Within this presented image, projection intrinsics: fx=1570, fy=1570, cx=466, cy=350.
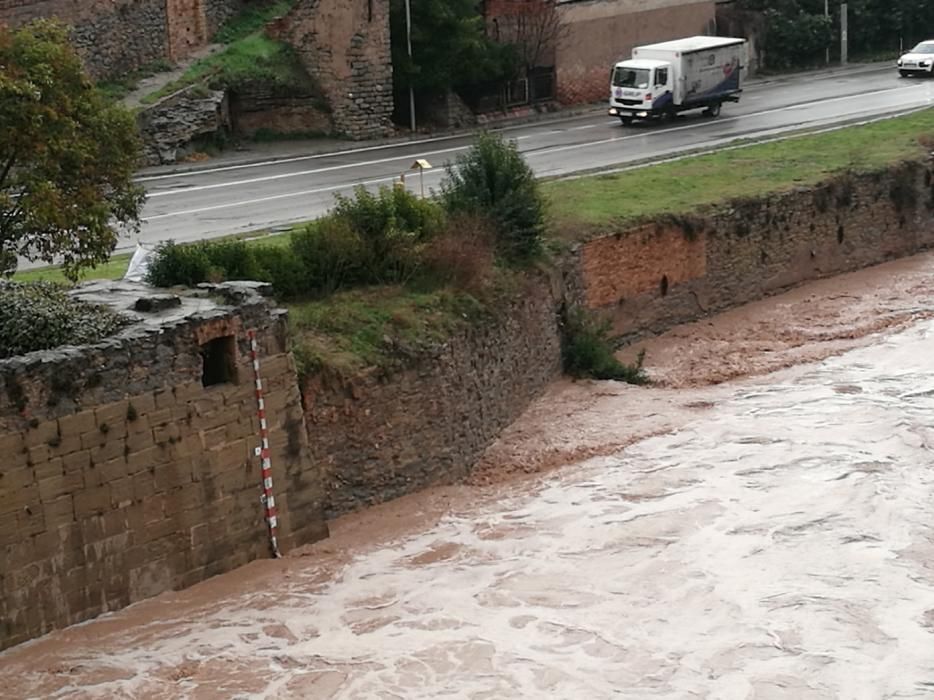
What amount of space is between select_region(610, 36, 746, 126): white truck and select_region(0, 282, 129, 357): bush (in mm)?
27983

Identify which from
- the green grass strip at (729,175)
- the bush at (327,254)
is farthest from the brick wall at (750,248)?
the bush at (327,254)

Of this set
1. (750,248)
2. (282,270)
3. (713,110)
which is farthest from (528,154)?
(282,270)

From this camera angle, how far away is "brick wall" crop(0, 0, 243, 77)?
38.4 meters

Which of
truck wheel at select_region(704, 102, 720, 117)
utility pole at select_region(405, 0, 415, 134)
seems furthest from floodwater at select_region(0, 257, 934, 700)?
truck wheel at select_region(704, 102, 720, 117)

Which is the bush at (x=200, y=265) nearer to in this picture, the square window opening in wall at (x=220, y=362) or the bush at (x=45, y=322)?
the square window opening in wall at (x=220, y=362)

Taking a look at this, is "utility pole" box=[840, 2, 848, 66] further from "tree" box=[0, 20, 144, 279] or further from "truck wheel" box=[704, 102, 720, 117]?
"tree" box=[0, 20, 144, 279]

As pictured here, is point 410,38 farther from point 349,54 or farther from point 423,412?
point 423,412

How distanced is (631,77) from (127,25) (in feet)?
46.0

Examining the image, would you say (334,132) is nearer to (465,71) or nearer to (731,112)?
(465,71)

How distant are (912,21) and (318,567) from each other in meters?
48.6

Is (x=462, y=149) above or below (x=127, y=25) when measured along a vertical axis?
below

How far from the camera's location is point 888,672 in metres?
16.6

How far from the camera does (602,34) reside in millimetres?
50469

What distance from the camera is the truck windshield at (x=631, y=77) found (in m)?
44.2
